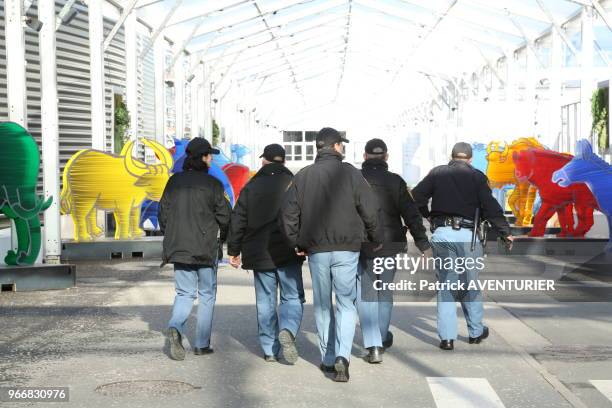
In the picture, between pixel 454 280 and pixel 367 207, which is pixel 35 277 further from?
pixel 367 207

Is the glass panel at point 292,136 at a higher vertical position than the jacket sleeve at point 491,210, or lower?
higher

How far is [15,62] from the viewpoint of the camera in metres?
13.8

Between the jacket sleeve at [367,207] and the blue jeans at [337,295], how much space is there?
208 millimetres

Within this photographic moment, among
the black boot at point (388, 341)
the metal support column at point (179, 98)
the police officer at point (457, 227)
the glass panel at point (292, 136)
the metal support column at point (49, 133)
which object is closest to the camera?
the black boot at point (388, 341)

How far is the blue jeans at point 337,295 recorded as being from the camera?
25.4 feet

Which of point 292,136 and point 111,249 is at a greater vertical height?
point 292,136

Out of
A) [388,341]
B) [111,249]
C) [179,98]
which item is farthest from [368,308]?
[179,98]

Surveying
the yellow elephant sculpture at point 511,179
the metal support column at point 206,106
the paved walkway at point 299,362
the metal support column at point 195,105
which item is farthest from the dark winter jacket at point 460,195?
the metal support column at point 206,106

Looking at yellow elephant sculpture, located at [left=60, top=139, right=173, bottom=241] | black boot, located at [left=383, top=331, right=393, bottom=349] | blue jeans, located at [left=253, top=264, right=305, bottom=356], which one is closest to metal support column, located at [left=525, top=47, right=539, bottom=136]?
yellow elephant sculpture, located at [left=60, top=139, right=173, bottom=241]

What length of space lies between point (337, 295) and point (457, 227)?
1.65 meters

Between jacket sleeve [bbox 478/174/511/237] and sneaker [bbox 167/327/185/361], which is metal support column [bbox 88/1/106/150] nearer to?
jacket sleeve [bbox 478/174/511/237]

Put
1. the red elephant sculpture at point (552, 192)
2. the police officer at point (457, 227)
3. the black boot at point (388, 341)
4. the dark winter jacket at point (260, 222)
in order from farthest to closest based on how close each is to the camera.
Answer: the red elephant sculpture at point (552, 192)
the police officer at point (457, 227)
the black boot at point (388, 341)
the dark winter jacket at point (260, 222)

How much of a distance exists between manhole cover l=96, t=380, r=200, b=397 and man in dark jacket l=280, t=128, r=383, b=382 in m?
1.07

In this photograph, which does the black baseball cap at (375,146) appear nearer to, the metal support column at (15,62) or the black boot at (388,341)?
the black boot at (388,341)
